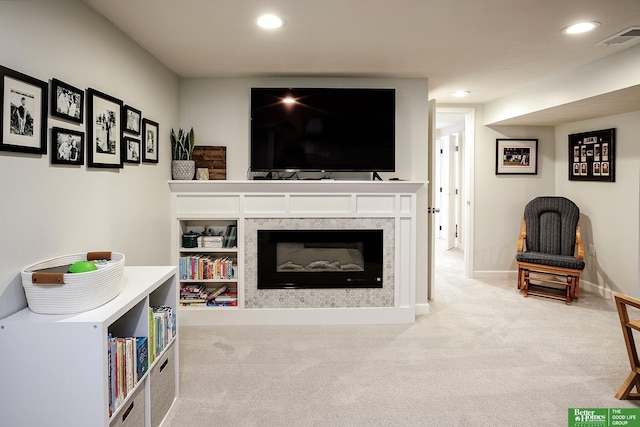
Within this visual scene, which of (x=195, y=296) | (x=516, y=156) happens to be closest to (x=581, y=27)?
(x=516, y=156)

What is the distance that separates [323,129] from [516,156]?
305 centimetres

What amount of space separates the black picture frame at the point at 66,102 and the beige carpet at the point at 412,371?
5.55 ft

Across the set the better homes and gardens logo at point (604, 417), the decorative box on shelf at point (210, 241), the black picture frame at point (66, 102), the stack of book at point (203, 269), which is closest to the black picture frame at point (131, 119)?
the black picture frame at point (66, 102)

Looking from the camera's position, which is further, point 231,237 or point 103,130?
point 231,237

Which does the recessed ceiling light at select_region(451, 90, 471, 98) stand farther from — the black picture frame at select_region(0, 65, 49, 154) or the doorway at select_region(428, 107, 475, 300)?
the black picture frame at select_region(0, 65, 49, 154)

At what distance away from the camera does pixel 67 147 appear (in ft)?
6.96

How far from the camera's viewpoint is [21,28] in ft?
5.91

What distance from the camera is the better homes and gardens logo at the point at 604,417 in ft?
7.34

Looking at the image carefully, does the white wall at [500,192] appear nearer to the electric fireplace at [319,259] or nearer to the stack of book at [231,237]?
the electric fireplace at [319,259]

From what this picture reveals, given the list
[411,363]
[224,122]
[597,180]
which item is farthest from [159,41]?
[597,180]

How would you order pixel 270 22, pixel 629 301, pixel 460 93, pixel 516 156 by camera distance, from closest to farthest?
→ pixel 629 301, pixel 270 22, pixel 460 93, pixel 516 156

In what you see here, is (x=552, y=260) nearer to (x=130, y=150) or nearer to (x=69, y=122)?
(x=130, y=150)

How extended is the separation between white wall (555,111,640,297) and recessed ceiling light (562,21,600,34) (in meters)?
2.03

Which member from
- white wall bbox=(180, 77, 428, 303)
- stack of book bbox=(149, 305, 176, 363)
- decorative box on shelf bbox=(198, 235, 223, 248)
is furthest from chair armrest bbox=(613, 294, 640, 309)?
decorative box on shelf bbox=(198, 235, 223, 248)
